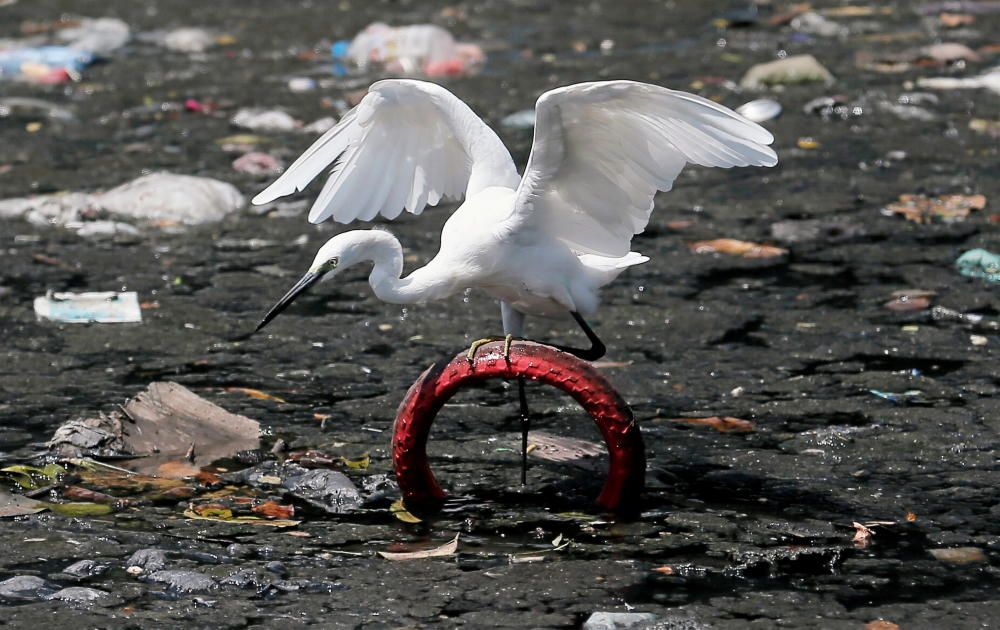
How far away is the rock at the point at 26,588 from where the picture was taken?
149 inches

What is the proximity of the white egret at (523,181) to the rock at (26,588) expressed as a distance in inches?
40.8

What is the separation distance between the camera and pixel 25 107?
395 inches

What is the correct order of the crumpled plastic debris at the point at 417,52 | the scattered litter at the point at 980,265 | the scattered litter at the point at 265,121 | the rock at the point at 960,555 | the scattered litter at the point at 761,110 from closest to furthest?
the rock at the point at 960,555 < the scattered litter at the point at 980,265 < the scattered litter at the point at 761,110 < the scattered litter at the point at 265,121 < the crumpled plastic debris at the point at 417,52

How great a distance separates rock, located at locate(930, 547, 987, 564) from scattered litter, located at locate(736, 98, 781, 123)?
212 inches

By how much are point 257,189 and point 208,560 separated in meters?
4.42

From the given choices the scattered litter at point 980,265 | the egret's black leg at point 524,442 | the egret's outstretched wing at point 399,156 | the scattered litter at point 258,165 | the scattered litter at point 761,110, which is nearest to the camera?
the egret's black leg at point 524,442

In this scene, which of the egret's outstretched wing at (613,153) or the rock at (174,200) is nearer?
the egret's outstretched wing at (613,153)

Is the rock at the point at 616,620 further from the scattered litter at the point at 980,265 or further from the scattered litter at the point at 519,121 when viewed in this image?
the scattered litter at the point at 519,121

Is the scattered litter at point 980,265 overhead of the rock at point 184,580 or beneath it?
overhead

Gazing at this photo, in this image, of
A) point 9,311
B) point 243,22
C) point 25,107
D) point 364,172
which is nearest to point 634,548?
point 364,172

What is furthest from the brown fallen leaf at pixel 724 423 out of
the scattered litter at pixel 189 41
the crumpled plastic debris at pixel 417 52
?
the scattered litter at pixel 189 41

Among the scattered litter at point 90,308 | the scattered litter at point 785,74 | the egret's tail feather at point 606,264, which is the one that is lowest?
the scattered litter at point 90,308

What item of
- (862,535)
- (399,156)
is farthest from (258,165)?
(862,535)

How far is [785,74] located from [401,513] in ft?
21.1
